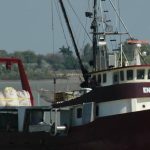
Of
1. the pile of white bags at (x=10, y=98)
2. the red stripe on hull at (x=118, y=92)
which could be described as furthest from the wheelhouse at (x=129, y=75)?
the pile of white bags at (x=10, y=98)

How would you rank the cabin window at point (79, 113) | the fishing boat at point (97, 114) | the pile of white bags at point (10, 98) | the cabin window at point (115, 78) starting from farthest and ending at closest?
the pile of white bags at point (10, 98) < the cabin window at point (79, 113) < the cabin window at point (115, 78) < the fishing boat at point (97, 114)

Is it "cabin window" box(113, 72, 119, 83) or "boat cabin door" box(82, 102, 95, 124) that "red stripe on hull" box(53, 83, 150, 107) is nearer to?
"boat cabin door" box(82, 102, 95, 124)

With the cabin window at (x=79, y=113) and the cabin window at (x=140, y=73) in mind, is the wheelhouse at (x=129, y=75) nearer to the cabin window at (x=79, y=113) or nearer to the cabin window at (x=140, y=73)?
the cabin window at (x=140, y=73)

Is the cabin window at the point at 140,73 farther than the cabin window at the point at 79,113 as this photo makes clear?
No

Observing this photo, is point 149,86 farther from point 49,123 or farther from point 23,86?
point 23,86

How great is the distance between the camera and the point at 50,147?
1745 inches

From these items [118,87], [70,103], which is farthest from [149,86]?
[70,103]

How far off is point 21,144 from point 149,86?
7932 millimetres

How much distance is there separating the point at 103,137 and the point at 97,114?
1.54m

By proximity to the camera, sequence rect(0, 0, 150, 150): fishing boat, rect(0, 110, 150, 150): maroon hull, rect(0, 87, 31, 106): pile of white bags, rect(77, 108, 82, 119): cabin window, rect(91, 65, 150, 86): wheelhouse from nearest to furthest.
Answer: rect(0, 110, 150, 150): maroon hull → rect(0, 0, 150, 150): fishing boat → rect(91, 65, 150, 86): wheelhouse → rect(77, 108, 82, 119): cabin window → rect(0, 87, 31, 106): pile of white bags

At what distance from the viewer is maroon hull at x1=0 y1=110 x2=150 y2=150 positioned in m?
40.6

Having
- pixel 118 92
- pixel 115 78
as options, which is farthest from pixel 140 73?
pixel 118 92

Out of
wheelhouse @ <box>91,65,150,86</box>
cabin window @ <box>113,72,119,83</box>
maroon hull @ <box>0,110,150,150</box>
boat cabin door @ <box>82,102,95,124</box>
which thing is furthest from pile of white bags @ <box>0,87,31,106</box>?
cabin window @ <box>113,72,119,83</box>

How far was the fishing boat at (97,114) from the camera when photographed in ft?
135
